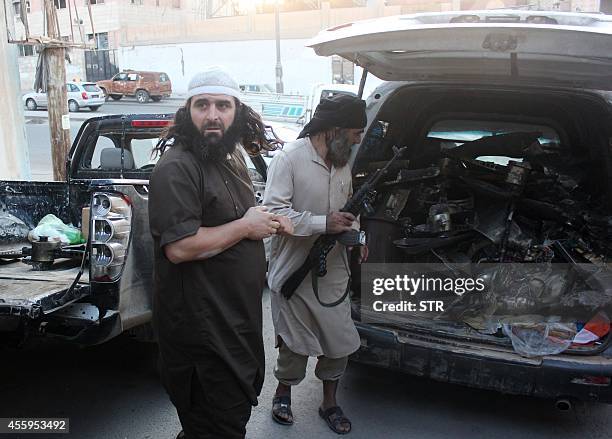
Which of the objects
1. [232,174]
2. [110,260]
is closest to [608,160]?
[232,174]

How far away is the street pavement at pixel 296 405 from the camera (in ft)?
10.0

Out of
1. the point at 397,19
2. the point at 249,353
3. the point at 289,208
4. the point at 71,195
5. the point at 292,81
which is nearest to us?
the point at 249,353

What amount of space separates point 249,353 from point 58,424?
162cm

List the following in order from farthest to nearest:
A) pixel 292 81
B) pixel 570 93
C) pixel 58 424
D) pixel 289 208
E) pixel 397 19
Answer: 1. pixel 292 81
2. pixel 570 93
3. pixel 58 424
4. pixel 289 208
5. pixel 397 19

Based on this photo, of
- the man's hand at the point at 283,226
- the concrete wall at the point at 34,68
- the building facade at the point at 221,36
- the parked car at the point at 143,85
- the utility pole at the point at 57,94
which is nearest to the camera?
the man's hand at the point at 283,226

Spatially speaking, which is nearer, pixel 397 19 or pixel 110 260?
pixel 397 19

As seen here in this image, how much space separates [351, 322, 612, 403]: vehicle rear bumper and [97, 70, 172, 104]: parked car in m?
29.0

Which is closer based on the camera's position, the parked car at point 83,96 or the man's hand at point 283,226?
the man's hand at point 283,226

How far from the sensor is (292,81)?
33.7 m

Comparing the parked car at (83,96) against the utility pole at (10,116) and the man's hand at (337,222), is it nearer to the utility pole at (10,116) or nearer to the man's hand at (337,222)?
the utility pole at (10,116)

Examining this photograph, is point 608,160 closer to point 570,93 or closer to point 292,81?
point 570,93

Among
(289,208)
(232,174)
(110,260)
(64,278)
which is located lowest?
(64,278)

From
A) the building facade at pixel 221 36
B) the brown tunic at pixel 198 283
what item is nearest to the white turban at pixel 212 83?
the brown tunic at pixel 198 283

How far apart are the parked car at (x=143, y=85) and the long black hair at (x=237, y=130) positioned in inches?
1148
